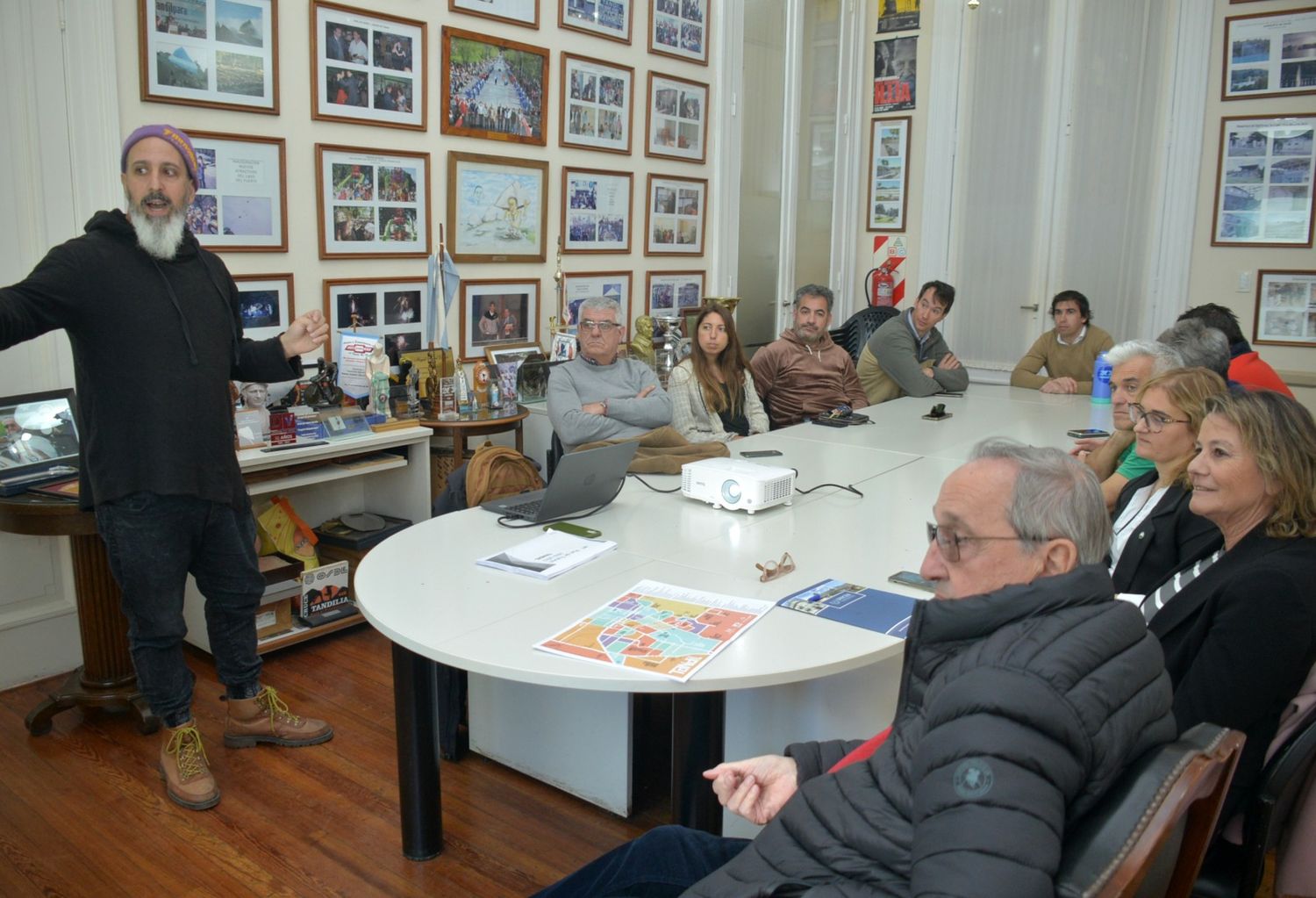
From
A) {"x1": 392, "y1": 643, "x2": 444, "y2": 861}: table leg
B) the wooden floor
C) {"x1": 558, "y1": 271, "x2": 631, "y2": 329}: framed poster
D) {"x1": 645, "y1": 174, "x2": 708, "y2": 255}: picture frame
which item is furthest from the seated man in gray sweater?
{"x1": 645, "y1": 174, "x2": 708, "y2": 255}: picture frame

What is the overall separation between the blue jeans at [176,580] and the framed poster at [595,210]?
2.84 meters

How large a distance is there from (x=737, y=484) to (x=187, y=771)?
170 centimetres

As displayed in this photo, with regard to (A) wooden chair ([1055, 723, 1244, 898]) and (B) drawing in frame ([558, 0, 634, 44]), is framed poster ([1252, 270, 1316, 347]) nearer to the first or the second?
(B) drawing in frame ([558, 0, 634, 44])

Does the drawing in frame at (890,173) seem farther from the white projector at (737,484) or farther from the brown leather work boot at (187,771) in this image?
the brown leather work boot at (187,771)

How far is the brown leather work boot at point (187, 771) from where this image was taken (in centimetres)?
270

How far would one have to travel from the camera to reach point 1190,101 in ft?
19.9

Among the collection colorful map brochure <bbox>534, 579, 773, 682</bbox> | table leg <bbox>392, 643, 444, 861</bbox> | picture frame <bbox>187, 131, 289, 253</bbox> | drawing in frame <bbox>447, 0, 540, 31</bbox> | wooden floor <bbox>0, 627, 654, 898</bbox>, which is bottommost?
wooden floor <bbox>0, 627, 654, 898</bbox>

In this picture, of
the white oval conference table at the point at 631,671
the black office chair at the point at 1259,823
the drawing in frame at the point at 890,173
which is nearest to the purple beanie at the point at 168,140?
the white oval conference table at the point at 631,671

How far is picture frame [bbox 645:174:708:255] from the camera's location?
5.86 meters

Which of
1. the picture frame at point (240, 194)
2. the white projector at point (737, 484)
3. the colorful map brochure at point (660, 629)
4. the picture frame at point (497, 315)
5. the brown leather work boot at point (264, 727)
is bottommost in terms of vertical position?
the brown leather work boot at point (264, 727)

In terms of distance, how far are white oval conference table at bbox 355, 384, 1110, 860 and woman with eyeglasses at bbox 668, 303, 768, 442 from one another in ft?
3.75

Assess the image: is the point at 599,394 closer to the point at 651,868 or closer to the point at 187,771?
the point at 187,771

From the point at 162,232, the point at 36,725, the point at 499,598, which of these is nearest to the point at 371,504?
the point at 36,725

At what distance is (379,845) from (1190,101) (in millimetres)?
6103
